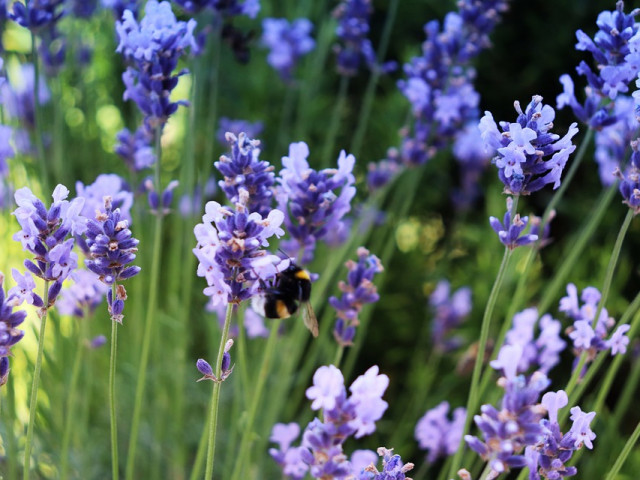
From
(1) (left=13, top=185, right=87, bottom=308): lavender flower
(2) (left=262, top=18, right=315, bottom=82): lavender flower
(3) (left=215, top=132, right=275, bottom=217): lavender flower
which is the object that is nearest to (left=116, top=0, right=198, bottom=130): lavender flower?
(3) (left=215, top=132, right=275, bottom=217): lavender flower

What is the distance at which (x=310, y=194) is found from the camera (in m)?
1.27

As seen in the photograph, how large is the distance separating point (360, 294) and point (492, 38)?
2.03 meters

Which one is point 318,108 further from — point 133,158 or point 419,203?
point 133,158

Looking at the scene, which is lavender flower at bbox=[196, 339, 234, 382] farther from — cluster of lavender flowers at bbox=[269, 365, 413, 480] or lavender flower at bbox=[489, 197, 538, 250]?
lavender flower at bbox=[489, 197, 538, 250]

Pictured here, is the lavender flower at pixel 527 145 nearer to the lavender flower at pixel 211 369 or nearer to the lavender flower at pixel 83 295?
the lavender flower at pixel 211 369

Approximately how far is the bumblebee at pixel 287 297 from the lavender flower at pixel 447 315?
1277 millimetres

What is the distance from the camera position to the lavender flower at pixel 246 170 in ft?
3.91

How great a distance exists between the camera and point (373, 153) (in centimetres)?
315

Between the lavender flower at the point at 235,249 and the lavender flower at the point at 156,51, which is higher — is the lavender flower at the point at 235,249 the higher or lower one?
the lower one

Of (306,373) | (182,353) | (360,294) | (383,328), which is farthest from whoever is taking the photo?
(383,328)

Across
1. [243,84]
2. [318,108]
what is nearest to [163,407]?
[318,108]

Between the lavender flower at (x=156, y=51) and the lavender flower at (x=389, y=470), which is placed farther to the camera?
the lavender flower at (x=156, y=51)

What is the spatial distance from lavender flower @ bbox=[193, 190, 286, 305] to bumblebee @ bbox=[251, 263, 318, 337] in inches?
7.2

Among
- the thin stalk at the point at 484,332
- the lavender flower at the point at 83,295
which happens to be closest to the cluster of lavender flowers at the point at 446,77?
the thin stalk at the point at 484,332
